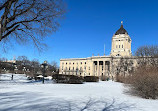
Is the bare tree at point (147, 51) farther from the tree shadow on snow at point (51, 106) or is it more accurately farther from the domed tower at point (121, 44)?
the domed tower at point (121, 44)

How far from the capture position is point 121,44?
79.2 meters

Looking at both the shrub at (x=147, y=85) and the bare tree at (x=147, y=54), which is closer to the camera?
the shrub at (x=147, y=85)

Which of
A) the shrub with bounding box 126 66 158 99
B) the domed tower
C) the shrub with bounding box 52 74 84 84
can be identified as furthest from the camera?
the domed tower

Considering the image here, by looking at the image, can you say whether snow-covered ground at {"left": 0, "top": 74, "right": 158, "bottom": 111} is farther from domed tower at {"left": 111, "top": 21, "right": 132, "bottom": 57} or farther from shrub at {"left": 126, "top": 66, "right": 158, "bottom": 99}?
domed tower at {"left": 111, "top": 21, "right": 132, "bottom": 57}

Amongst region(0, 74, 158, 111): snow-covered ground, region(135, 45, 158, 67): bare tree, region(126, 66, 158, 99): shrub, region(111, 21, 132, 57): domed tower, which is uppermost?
region(111, 21, 132, 57): domed tower

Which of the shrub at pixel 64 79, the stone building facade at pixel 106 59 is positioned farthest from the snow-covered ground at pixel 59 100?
the stone building facade at pixel 106 59

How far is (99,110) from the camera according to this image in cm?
548

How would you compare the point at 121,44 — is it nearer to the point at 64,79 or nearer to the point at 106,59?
the point at 106,59

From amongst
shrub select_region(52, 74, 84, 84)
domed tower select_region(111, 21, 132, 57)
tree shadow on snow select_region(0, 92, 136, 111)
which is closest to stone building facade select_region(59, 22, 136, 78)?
domed tower select_region(111, 21, 132, 57)

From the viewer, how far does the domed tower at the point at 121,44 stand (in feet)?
255

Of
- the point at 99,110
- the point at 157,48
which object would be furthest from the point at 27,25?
the point at 157,48

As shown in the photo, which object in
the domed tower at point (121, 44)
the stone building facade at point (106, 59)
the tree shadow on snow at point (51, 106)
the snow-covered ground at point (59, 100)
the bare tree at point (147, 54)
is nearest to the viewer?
the tree shadow on snow at point (51, 106)

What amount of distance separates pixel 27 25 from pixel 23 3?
2.15 metres

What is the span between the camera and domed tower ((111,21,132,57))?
3066 inches
